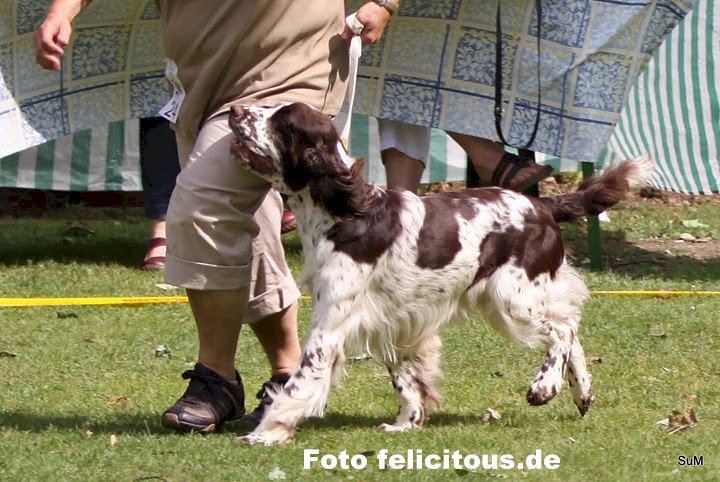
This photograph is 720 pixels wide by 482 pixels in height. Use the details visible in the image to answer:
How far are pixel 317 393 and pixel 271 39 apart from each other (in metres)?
1.22

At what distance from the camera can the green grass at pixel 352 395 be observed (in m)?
4.14

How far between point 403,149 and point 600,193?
2891 mm

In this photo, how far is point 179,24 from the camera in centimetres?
461

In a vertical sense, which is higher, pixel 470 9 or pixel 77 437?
pixel 470 9

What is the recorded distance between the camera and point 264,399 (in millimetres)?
4797

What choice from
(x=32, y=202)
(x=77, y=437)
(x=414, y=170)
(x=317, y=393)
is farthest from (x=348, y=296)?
(x=32, y=202)

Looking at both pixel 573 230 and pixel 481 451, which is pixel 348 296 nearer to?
pixel 481 451

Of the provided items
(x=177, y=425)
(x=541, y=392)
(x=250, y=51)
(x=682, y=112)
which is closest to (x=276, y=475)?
(x=177, y=425)

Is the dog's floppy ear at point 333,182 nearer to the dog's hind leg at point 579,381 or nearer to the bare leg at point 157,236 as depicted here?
the dog's hind leg at point 579,381

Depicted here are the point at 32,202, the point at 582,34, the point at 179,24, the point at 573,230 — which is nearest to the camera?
the point at 179,24

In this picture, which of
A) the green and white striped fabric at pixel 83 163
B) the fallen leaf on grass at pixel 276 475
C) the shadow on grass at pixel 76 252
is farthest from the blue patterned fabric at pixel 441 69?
the fallen leaf on grass at pixel 276 475

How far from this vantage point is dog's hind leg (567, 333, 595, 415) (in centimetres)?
484

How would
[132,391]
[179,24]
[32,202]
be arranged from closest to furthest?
[179,24], [132,391], [32,202]

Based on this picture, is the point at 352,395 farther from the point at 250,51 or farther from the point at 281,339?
the point at 250,51
